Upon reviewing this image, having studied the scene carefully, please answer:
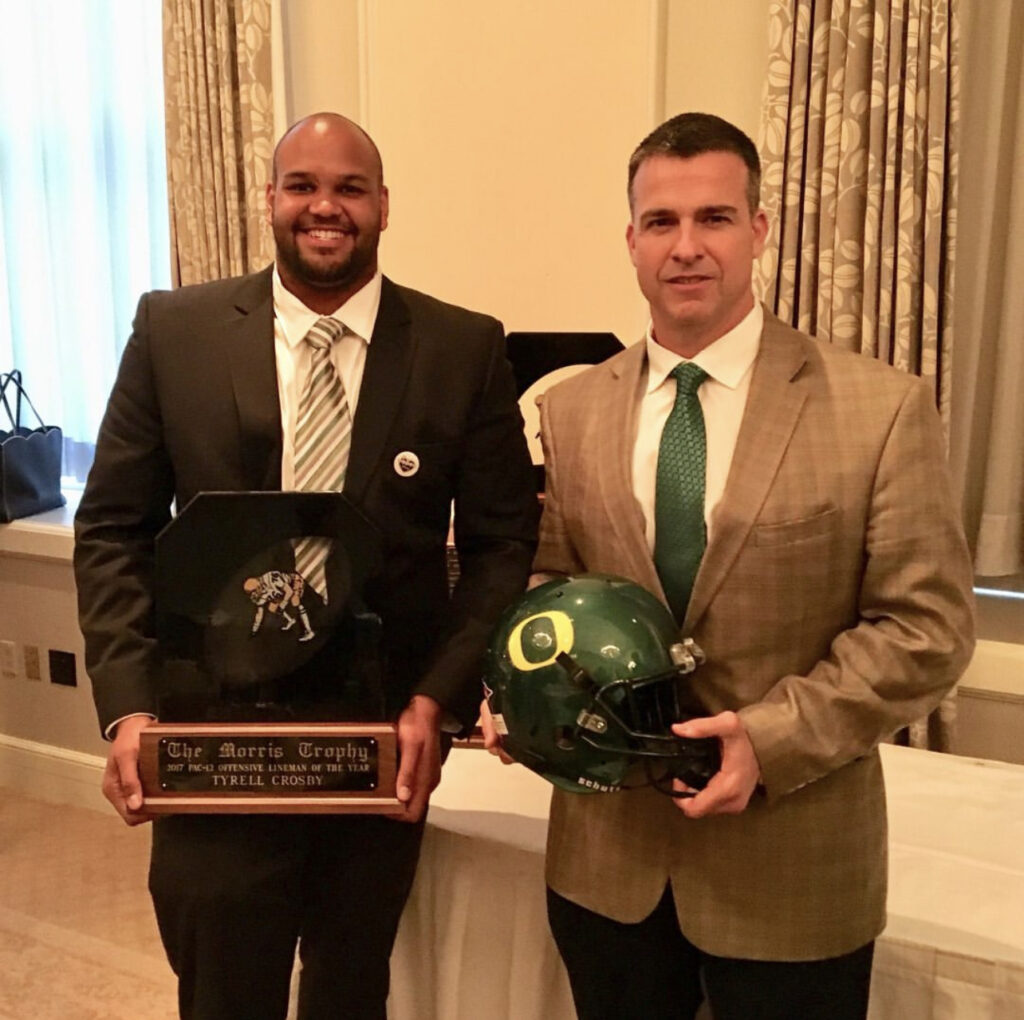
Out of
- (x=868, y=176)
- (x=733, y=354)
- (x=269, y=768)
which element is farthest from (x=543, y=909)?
(x=868, y=176)

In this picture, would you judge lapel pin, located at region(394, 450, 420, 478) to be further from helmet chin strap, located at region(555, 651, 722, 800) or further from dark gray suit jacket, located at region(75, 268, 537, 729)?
helmet chin strap, located at region(555, 651, 722, 800)

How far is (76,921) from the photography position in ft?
8.32

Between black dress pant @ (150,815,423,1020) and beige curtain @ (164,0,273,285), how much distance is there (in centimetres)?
172

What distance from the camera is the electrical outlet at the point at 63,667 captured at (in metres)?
3.09

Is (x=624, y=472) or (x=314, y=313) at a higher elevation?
(x=314, y=313)

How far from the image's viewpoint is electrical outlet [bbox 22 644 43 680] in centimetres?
314

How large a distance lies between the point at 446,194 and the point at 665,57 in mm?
615

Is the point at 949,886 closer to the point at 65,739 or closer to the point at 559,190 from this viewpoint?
the point at 559,190

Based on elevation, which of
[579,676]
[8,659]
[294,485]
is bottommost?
[8,659]

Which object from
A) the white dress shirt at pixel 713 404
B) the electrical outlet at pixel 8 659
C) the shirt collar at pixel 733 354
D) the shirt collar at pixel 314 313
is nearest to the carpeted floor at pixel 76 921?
the electrical outlet at pixel 8 659

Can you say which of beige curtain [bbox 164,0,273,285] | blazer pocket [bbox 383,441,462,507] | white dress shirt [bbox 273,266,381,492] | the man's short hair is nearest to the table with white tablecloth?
blazer pocket [bbox 383,441,462,507]

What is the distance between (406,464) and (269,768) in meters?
0.43

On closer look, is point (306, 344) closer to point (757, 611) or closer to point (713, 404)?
point (713, 404)

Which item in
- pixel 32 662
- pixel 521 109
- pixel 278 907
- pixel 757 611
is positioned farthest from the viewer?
pixel 32 662
